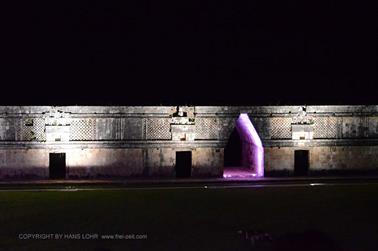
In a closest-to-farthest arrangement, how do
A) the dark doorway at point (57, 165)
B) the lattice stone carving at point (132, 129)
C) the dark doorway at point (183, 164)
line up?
the lattice stone carving at point (132, 129) → the dark doorway at point (57, 165) → the dark doorway at point (183, 164)

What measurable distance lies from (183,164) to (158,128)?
2.15 meters

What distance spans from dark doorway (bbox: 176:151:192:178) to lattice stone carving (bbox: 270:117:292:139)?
11.8ft

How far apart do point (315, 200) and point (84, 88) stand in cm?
1258

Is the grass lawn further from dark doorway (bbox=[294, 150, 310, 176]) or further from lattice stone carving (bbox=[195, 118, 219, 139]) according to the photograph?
dark doorway (bbox=[294, 150, 310, 176])

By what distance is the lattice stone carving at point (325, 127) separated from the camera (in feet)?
66.4

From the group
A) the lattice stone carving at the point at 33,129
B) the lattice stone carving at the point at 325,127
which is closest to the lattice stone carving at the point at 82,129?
the lattice stone carving at the point at 33,129

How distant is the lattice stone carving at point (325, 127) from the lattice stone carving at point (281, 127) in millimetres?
1139

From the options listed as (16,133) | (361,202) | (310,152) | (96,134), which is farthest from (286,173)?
(16,133)

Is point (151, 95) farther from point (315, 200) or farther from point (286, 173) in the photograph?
point (315, 200)

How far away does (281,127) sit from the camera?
65.9 ft

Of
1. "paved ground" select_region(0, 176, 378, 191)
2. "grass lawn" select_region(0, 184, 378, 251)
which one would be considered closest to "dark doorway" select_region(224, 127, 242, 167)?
"paved ground" select_region(0, 176, 378, 191)

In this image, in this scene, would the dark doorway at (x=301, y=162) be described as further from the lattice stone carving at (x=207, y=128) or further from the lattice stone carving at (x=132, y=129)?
the lattice stone carving at (x=132, y=129)

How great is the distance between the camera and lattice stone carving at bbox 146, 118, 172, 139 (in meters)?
19.4

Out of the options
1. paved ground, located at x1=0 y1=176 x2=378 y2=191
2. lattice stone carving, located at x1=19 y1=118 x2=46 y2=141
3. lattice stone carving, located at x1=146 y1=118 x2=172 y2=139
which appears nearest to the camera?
paved ground, located at x1=0 y1=176 x2=378 y2=191
